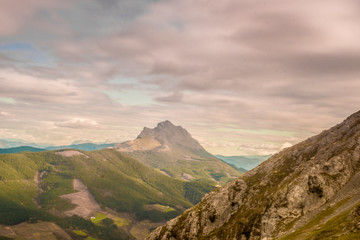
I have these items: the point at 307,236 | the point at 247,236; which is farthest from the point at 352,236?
the point at 247,236

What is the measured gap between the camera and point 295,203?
13888 cm

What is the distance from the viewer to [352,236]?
8150 cm

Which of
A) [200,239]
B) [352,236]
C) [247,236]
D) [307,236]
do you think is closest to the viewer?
[352,236]

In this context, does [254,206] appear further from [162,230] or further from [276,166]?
[162,230]

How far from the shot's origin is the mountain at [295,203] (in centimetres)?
11356

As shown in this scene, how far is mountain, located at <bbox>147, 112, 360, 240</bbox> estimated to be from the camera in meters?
114

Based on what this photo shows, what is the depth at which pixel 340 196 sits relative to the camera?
5182 inches

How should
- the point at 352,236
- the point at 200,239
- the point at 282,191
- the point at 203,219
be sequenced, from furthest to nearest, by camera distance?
the point at 203,219, the point at 200,239, the point at 282,191, the point at 352,236

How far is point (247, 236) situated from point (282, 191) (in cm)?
3185

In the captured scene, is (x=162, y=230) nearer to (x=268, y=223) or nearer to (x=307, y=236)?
(x=268, y=223)

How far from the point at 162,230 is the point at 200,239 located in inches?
1645

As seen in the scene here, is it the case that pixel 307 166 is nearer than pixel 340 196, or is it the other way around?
pixel 340 196

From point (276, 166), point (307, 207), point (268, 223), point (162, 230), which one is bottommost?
point (162, 230)

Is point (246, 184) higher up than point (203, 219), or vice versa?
point (246, 184)
